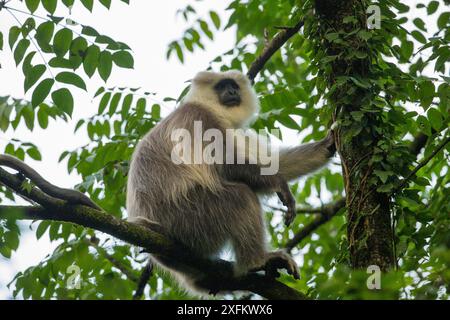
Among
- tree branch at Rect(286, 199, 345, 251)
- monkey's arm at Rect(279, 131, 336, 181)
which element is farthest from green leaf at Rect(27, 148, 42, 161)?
tree branch at Rect(286, 199, 345, 251)

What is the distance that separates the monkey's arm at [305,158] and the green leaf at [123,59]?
7.05 ft

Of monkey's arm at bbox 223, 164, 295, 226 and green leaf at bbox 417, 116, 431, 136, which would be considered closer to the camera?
green leaf at bbox 417, 116, 431, 136

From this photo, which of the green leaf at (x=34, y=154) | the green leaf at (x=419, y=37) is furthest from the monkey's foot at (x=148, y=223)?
the green leaf at (x=419, y=37)

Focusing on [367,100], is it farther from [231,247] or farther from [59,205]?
[59,205]

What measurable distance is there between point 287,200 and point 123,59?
2199mm

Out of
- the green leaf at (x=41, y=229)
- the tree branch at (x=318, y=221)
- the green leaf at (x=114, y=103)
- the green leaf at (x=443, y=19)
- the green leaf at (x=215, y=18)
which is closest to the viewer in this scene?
the green leaf at (x=443, y=19)

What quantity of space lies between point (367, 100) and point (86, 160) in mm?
3679

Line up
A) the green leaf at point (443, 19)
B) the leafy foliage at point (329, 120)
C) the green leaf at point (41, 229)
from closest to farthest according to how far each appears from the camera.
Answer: the leafy foliage at point (329, 120) < the green leaf at point (443, 19) < the green leaf at point (41, 229)

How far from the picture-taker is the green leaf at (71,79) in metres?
4.55

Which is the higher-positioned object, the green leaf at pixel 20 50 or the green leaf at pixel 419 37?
the green leaf at pixel 419 37

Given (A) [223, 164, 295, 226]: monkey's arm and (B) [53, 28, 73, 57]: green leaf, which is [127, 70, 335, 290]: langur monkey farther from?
(B) [53, 28, 73, 57]: green leaf

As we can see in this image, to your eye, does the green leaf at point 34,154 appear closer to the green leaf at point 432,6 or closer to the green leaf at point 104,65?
the green leaf at point 104,65

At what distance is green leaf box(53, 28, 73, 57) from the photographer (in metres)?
4.64

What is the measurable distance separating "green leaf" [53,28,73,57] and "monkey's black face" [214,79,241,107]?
2965 millimetres
